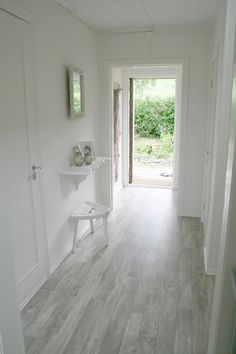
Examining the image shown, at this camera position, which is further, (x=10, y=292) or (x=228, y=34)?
(x=228, y=34)

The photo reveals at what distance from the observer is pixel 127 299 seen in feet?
8.00

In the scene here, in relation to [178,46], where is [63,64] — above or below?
below

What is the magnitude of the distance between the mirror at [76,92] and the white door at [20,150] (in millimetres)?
734

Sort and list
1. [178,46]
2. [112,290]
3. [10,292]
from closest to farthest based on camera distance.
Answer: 1. [10,292]
2. [112,290]
3. [178,46]

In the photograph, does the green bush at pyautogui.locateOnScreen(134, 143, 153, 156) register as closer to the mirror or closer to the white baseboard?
the mirror

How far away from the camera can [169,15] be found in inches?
130

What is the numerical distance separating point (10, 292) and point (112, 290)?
1.42 meters

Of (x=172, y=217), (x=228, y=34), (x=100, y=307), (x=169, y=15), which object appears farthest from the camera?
(x=172, y=217)

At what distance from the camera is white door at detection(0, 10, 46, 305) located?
6.69 ft

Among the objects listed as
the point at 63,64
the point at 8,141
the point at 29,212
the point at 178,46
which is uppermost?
the point at 178,46

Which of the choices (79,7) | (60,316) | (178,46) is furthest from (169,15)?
(60,316)

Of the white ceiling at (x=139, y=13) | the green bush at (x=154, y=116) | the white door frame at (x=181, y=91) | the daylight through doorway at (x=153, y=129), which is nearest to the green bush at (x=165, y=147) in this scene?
the daylight through doorway at (x=153, y=129)

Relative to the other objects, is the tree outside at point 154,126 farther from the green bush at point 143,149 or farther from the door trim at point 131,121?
the door trim at point 131,121

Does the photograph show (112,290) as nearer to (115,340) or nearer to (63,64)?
(115,340)
